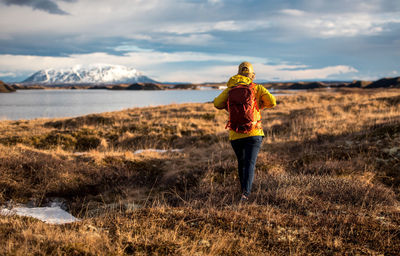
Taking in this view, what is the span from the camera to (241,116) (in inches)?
207

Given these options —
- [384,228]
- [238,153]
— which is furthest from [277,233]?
[238,153]

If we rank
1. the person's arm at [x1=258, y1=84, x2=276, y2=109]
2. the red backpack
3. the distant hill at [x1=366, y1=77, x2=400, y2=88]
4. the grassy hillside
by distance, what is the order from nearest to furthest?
the grassy hillside, the red backpack, the person's arm at [x1=258, y1=84, x2=276, y2=109], the distant hill at [x1=366, y1=77, x2=400, y2=88]

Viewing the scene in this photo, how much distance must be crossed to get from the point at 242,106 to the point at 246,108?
0.08m

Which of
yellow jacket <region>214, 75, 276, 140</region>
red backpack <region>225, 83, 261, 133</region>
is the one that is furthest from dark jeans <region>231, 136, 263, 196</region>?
red backpack <region>225, 83, 261, 133</region>

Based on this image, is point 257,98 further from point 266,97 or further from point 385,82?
point 385,82

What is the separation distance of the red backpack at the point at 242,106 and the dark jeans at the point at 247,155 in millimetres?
274

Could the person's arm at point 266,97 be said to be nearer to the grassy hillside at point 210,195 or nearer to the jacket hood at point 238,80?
the jacket hood at point 238,80

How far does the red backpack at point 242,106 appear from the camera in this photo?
17.1 feet

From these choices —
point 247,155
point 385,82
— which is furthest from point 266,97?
point 385,82

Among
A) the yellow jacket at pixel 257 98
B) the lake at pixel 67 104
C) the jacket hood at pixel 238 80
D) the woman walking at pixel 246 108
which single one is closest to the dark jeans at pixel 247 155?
the woman walking at pixel 246 108

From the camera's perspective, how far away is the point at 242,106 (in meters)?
Result: 5.26

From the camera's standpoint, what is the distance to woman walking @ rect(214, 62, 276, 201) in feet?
17.2

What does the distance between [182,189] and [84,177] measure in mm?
2752

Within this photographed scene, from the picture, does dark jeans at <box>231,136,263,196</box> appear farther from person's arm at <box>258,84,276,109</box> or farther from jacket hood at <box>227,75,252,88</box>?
jacket hood at <box>227,75,252,88</box>
